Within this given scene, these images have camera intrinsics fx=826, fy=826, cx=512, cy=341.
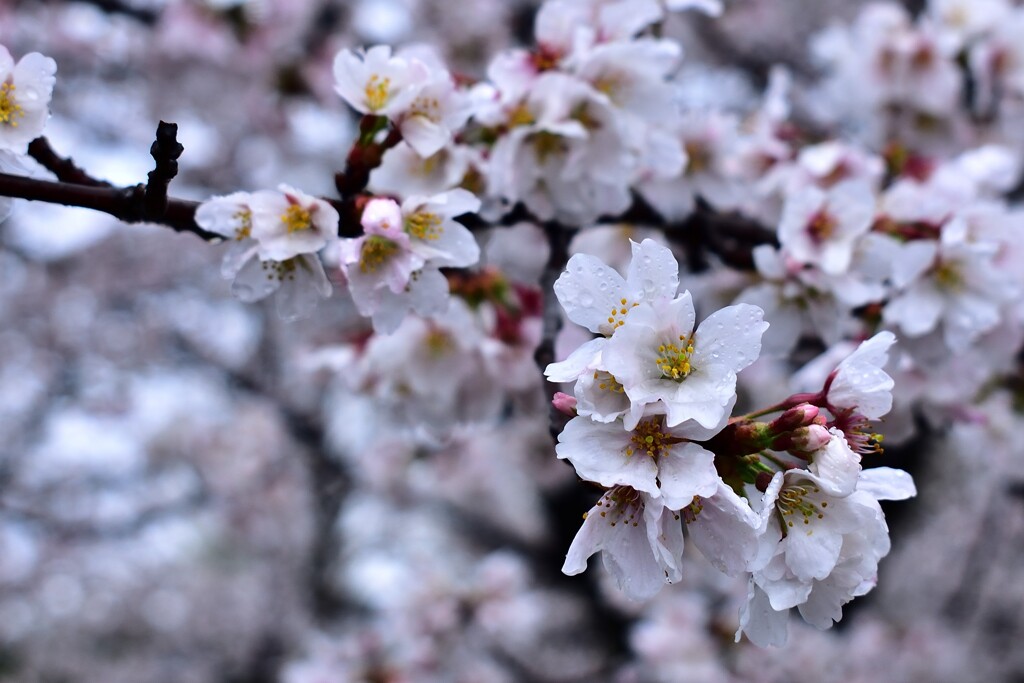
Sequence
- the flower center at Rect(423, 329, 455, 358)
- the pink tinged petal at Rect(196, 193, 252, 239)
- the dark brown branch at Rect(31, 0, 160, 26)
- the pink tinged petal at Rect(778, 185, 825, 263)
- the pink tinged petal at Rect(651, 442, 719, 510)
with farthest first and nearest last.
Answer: the dark brown branch at Rect(31, 0, 160, 26)
the flower center at Rect(423, 329, 455, 358)
the pink tinged petal at Rect(778, 185, 825, 263)
the pink tinged petal at Rect(196, 193, 252, 239)
the pink tinged petal at Rect(651, 442, 719, 510)

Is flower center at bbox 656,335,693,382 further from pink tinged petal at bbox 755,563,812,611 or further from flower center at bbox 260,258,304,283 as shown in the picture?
flower center at bbox 260,258,304,283

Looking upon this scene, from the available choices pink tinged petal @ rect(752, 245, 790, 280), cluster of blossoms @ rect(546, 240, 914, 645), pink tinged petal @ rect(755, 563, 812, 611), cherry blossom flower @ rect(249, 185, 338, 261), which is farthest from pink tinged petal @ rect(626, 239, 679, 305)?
pink tinged petal @ rect(752, 245, 790, 280)

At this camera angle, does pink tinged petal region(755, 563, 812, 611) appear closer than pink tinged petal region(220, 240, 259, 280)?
Yes

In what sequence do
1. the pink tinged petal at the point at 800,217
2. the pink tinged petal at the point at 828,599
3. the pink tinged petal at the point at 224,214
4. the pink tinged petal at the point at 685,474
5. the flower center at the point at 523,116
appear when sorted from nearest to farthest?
the pink tinged petal at the point at 685,474, the pink tinged petal at the point at 828,599, the pink tinged petal at the point at 224,214, the flower center at the point at 523,116, the pink tinged petal at the point at 800,217

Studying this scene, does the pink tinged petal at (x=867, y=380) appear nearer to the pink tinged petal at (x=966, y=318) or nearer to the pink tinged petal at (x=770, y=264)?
the pink tinged petal at (x=770, y=264)

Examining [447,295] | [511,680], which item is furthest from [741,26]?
[447,295]

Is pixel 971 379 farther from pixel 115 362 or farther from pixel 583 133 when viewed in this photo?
pixel 115 362

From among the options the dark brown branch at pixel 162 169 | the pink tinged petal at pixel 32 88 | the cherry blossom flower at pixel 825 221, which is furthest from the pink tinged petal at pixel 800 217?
the pink tinged petal at pixel 32 88

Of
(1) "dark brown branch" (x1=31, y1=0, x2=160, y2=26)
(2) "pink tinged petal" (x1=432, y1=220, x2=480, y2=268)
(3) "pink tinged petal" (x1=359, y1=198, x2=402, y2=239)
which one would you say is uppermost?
(1) "dark brown branch" (x1=31, y1=0, x2=160, y2=26)
